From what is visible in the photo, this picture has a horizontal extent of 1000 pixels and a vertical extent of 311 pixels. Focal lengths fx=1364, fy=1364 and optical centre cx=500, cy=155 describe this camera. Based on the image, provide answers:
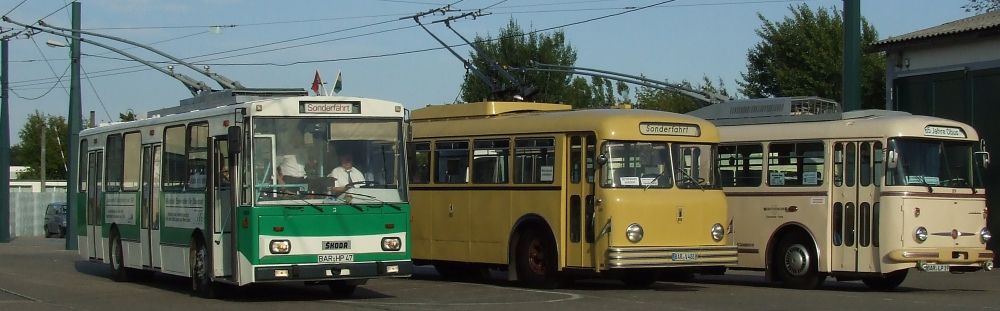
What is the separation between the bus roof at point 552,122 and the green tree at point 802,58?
1417 inches

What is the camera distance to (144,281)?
21625 mm

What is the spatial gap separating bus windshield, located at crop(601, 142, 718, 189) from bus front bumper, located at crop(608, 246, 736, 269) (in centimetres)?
85

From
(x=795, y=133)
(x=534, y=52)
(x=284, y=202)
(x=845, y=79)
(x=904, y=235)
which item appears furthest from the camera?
(x=534, y=52)

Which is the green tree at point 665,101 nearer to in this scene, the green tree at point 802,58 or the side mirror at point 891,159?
the green tree at point 802,58

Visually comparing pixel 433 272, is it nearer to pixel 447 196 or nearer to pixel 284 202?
pixel 447 196

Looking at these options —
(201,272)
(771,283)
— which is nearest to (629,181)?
(771,283)

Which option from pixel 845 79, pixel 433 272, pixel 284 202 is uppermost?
pixel 845 79

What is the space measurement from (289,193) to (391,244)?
57.3 inches

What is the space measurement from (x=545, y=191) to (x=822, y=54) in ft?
129

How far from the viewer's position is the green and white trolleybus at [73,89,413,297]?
1616cm

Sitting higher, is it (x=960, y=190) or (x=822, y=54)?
(x=822, y=54)

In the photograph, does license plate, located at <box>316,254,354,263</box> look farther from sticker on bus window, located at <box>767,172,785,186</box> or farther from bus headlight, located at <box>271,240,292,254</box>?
sticker on bus window, located at <box>767,172,785,186</box>

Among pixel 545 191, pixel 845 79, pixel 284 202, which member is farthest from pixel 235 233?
pixel 845 79

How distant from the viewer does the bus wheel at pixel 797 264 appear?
19.3 m
